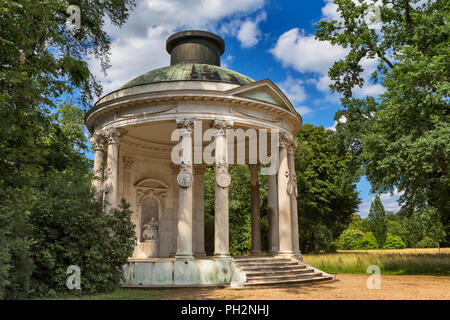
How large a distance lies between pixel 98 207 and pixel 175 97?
5975mm

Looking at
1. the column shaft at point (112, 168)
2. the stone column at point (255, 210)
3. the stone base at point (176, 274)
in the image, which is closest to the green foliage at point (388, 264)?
the stone column at point (255, 210)

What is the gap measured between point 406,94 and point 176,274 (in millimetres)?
13526

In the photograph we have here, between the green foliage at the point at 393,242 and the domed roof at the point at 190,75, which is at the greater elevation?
the domed roof at the point at 190,75

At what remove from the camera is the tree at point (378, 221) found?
7600 centimetres

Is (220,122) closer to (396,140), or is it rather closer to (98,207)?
(98,207)

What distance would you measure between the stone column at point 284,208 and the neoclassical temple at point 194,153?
2.0 inches

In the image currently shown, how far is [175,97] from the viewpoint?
1709 cm

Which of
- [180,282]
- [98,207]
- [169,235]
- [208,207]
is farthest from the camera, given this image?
[208,207]

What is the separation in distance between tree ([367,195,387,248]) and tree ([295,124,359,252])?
127 feet

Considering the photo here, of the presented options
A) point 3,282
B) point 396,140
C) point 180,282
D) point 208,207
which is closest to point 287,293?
point 180,282

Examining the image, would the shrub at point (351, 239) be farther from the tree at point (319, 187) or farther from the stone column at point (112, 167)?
the stone column at point (112, 167)

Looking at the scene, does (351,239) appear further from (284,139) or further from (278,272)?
(278,272)

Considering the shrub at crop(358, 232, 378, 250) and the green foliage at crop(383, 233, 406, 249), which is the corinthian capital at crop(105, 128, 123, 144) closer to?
the shrub at crop(358, 232, 378, 250)

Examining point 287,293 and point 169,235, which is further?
point 169,235
